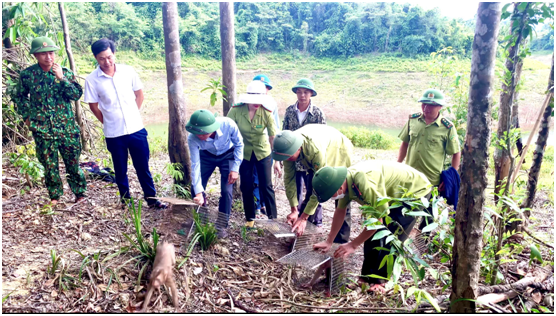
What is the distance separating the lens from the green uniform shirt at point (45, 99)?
3.66 m

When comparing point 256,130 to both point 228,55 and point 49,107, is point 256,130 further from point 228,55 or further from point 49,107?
point 49,107

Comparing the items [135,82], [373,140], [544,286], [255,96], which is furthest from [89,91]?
[373,140]

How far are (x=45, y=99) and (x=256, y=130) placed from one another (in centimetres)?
205

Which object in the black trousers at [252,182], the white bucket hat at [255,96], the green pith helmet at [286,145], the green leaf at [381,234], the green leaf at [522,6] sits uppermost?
the green leaf at [522,6]

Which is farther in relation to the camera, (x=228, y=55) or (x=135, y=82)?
(x=228, y=55)

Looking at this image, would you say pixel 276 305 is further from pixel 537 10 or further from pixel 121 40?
pixel 121 40

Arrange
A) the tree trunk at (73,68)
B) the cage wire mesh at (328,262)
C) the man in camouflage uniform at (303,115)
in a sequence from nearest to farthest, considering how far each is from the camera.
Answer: the cage wire mesh at (328,262), the man in camouflage uniform at (303,115), the tree trunk at (73,68)

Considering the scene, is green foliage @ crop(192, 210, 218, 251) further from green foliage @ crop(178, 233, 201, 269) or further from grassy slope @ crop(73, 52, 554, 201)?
grassy slope @ crop(73, 52, 554, 201)

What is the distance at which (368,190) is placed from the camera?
2584 mm

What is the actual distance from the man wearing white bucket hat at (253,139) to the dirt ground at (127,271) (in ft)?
1.41

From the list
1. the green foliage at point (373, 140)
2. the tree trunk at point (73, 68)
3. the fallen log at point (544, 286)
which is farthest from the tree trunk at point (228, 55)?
the green foliage at point (373, 140)

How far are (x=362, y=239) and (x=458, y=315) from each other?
0.73 meters

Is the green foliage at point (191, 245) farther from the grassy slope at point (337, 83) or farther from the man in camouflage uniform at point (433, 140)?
the grassy slope at point (337, 83)

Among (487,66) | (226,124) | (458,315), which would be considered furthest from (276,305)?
(487,66)
